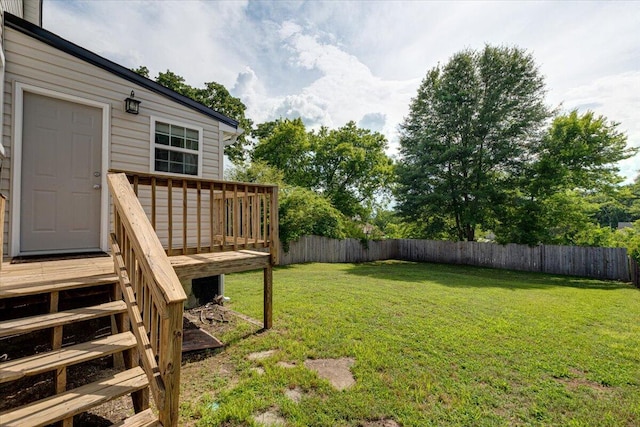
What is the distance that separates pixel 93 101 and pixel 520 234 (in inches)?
571

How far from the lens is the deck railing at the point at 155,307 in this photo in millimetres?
1509

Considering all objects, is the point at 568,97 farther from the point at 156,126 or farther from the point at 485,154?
the point at 156,126

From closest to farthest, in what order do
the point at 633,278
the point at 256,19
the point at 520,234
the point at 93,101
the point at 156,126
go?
the point at 93,101
the point at 156,126
the point at 256,19
the point at 633,278
the point at 520,234

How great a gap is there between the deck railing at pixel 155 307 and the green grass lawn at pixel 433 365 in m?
0.60

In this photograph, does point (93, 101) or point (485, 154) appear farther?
point (485, 154)

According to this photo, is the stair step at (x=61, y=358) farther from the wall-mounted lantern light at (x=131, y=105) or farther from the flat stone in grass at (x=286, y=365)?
the wall-mounted lantern light at (x=131, y=105)

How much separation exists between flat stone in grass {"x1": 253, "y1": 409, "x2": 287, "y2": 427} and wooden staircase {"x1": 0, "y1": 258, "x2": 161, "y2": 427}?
707mm

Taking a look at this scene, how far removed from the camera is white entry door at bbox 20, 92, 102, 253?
11.9 feet

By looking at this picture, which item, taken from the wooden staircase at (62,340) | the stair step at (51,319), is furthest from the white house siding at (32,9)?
the stair step at (51,319)

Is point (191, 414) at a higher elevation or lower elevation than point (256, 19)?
lower

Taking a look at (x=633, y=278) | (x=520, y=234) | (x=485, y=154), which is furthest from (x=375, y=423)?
(x=485, y=154)

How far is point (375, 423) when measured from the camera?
1940 mm

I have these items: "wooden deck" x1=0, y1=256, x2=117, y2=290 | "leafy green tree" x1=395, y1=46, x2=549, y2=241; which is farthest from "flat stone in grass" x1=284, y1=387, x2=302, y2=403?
"leafy green tree" x1=395, y1=46, x2=549, y2=241

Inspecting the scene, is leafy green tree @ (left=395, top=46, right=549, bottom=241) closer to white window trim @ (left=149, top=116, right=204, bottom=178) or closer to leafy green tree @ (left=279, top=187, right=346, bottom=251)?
leafy green tree @ (left=279, top=187, right=346, bottom=251)
